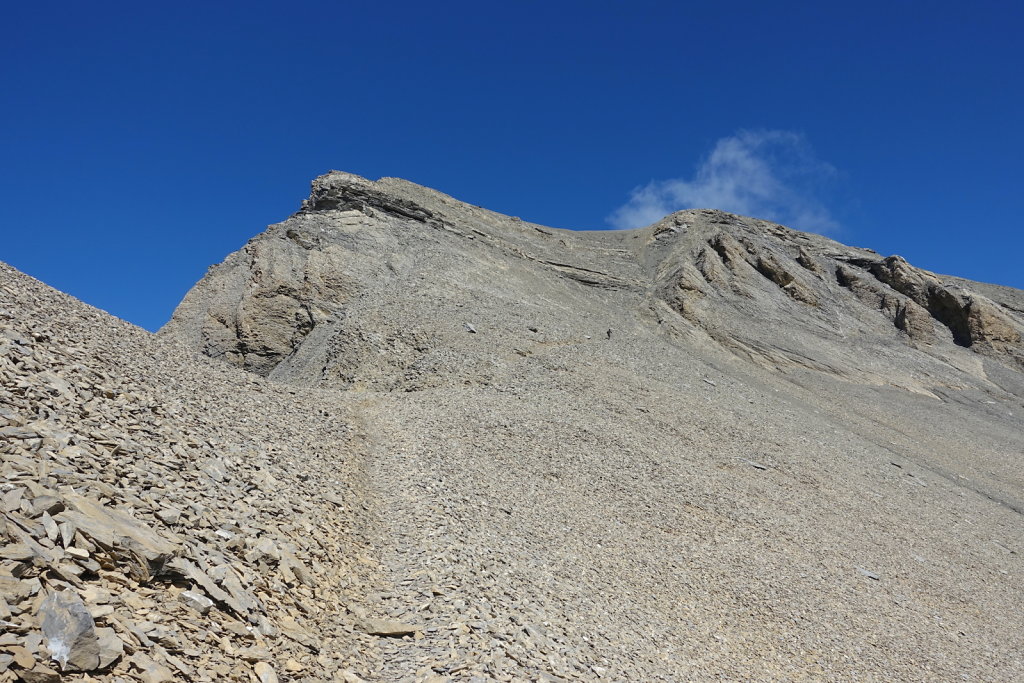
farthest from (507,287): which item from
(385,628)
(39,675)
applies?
(39,675)

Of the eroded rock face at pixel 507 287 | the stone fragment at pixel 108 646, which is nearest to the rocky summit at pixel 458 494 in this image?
the stone fragment at pixel 108 646

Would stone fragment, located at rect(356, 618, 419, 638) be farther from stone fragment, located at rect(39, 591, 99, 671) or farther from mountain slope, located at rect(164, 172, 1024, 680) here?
stone fragment, located at rect(39, 591, 99, 671)

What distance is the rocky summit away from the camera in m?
6.55

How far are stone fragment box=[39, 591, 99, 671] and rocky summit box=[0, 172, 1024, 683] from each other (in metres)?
0.02

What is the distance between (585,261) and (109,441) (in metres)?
33.1

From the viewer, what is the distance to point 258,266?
28734 millimetres

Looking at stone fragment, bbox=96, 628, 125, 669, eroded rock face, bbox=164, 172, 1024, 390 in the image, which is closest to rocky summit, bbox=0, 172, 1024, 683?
stone fragment, bbox=96, 628, 125, 669

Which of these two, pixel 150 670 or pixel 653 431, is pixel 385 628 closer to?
pixel 150 670

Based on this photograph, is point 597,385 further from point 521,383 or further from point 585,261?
point 585,261

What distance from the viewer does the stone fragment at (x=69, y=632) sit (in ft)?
15.8

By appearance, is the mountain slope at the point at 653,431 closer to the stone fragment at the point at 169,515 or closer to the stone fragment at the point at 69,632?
the stone fragment at the point at 169,515

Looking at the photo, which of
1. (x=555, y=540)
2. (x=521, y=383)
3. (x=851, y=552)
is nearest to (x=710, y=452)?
(x=851, y=552)

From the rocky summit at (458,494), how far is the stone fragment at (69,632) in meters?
0.02

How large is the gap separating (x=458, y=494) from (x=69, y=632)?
7.44 meters
